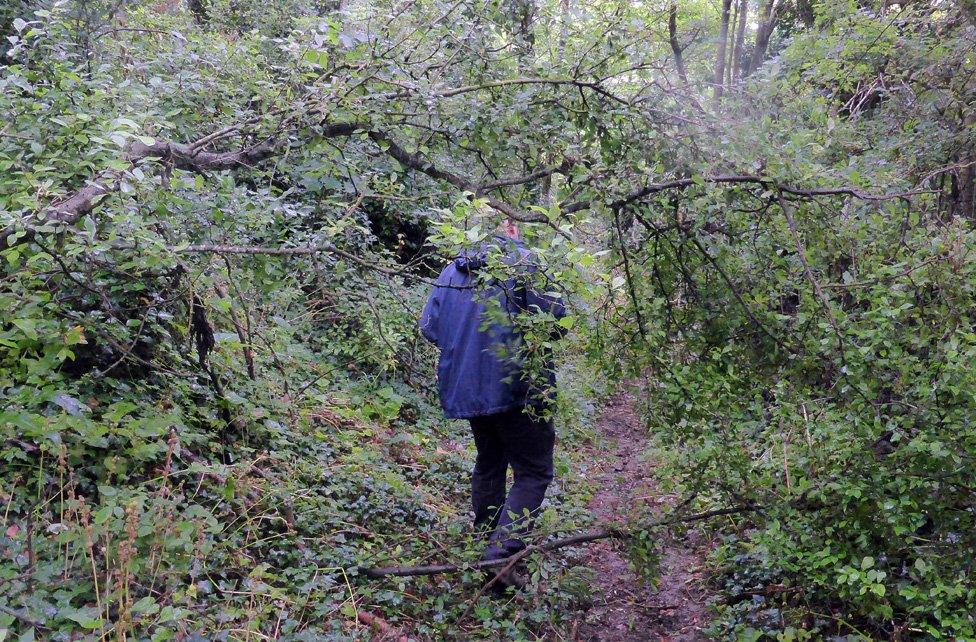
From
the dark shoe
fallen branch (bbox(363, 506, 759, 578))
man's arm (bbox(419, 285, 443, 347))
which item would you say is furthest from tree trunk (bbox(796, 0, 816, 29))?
the dark shoe

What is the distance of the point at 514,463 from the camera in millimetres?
4789

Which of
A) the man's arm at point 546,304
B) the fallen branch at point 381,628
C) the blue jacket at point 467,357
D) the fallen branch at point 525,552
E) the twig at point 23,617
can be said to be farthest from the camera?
the blue jacket at point 467,357

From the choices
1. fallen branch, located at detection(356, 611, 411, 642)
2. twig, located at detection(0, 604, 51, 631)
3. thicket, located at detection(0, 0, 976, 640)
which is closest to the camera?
twig, located at detection(0, 604, 51, 631)

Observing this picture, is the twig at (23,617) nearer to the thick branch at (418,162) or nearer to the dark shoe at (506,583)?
the dark shoe at (506,583)

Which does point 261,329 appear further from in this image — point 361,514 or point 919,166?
point 919,166

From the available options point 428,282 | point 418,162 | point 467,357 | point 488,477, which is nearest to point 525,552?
point 488,477

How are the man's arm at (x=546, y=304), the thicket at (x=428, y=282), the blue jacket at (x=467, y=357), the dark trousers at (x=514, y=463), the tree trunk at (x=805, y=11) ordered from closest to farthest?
the thicket at (x=428, y=282) → the man's arm at (x=546, y=304) → the blue jacket at (x=467, y=357) → the dark trousers at (x=514, y=463) → the tree trunk at (x=805, y=11)

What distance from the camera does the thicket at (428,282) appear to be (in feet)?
10.8

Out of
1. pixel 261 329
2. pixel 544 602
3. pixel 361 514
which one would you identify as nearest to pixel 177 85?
pixel 261 329

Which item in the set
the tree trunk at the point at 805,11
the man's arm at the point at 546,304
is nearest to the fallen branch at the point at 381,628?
the man's arm at the point at 546,304

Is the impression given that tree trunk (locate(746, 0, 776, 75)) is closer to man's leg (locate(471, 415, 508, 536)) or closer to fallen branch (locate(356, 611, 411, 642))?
man's leg (locate(471, 415, 508, 536))

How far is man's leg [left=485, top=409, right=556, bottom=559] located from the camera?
183 inches

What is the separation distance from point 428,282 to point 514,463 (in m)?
1.60

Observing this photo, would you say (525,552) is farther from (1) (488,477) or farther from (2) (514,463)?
(1) (488,477)
